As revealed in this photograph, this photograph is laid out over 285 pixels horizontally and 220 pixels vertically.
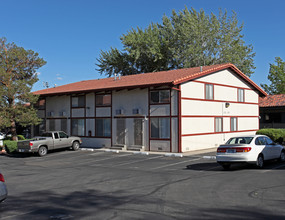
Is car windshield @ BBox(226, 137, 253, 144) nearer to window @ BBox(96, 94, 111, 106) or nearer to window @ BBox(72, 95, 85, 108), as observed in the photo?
window @ BBox(96, 94, 111, 106)

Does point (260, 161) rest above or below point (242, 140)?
below

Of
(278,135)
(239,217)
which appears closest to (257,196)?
(239,217)

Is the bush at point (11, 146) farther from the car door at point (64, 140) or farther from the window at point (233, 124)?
the window at point (233, 124)

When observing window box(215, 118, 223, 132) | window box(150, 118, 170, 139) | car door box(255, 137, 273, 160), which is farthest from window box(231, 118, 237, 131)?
car door box(255, 137, 273, 160)

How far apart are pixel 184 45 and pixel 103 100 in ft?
72.3

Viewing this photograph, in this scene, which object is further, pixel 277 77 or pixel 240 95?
pixel 277 77

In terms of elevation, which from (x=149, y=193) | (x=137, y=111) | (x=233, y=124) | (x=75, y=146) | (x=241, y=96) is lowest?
(x=149, y=193)

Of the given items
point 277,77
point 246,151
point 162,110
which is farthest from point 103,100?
point 277,77

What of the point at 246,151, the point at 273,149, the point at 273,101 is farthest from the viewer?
the point at 273,101

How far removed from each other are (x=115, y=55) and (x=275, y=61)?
26.4m

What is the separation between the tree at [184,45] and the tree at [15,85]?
2092cm

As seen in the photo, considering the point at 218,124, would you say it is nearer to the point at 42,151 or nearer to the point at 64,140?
the point at 64,140

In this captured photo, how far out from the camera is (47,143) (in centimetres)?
2384

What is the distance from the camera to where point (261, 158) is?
48.0ft
